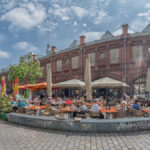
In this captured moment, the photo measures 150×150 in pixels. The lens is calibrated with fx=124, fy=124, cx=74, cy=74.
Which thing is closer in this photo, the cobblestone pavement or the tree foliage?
the cobblestone pavement

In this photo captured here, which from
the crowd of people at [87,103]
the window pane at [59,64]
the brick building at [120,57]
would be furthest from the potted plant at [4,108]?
the window pane at [59,64]

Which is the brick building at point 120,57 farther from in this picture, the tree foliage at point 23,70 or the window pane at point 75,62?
the tree foliage at point 23,70

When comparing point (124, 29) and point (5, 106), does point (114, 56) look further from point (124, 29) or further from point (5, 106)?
point (5, 106)

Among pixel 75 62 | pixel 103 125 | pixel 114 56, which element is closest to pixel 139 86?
pixel 114 56

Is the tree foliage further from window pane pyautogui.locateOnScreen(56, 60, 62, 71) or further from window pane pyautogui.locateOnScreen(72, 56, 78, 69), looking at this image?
window pane pyautogui.locateOnScreen(72, 56, 78, 69)

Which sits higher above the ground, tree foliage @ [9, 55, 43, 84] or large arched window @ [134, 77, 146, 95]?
tree foliage @ [9, 55, 43, 84]

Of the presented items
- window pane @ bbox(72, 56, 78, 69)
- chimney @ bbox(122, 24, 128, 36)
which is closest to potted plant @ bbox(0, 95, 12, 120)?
window pane @ bbox(72, 56, 78, 69)

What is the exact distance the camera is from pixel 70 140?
181 inches

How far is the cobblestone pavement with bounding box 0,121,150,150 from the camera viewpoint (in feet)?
13.4

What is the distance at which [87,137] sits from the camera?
482 centimetres

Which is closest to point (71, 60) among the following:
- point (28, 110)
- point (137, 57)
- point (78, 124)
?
point (137, 57)

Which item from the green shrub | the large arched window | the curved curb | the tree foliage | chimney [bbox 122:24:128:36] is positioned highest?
chimney [bbox 122:24:128:36]

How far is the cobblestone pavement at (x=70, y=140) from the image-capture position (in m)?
4.08

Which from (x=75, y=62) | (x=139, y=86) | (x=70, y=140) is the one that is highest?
(x=75, y=62)
